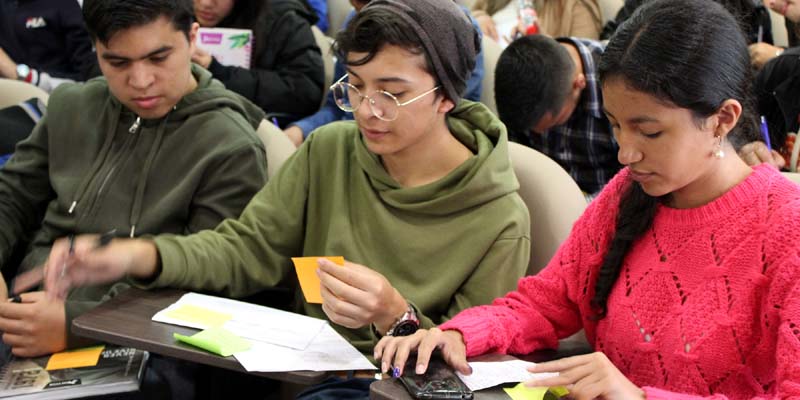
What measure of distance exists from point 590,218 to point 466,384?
0.43m

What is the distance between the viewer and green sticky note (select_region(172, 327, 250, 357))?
1538 mm

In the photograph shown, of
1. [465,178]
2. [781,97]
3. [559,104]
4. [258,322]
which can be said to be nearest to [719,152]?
[465,178]

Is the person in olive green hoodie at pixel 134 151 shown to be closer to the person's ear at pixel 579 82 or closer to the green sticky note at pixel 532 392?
the green sticky note at pixel 532 392

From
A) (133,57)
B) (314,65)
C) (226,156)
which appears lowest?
(314,65)

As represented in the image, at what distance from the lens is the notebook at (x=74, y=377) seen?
163 centimetres

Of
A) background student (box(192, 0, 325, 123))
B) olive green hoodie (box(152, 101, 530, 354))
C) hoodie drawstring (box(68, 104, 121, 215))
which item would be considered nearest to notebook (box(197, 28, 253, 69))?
background student (box(192, 0, 325, 123))

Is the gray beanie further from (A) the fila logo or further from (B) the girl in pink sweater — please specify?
(A) the fila logo

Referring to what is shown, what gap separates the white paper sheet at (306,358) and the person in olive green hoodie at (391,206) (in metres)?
0.09

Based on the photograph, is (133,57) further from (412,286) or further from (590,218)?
(590,218)

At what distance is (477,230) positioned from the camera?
6.12 ft

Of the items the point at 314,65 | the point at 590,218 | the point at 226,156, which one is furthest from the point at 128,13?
the point at 314,65

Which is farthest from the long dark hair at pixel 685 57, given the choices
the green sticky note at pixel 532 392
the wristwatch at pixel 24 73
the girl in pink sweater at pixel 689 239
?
the wristwatch at pixel 24 73

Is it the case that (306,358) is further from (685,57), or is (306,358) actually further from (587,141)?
(587,141)

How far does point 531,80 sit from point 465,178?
3.36 feet
